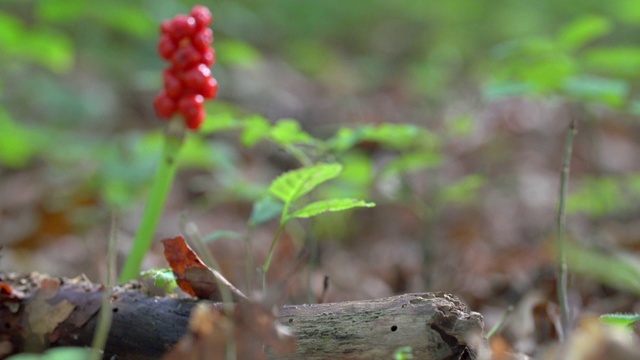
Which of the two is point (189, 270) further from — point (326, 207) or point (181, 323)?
point (326, 207)

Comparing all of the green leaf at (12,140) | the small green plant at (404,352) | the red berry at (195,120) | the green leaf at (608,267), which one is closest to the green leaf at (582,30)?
the green leaf at (608,267)

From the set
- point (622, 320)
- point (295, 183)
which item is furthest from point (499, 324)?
point (295, 183)

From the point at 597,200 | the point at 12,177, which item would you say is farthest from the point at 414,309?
the point at 12,177

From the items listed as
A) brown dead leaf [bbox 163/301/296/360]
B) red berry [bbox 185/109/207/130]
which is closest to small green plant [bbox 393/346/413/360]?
brown dead leaf [bbox 163/301/296/360]

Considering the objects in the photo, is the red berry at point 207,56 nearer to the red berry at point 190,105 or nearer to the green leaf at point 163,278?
the red berry at point 190,105

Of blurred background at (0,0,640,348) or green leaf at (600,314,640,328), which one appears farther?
blurred background at (0,0,640,348)

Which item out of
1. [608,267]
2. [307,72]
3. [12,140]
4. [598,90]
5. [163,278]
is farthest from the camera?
[307,72]

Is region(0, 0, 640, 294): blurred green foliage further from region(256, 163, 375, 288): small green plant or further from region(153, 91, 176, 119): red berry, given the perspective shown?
region(256, 163, 375, 288): small green plant
